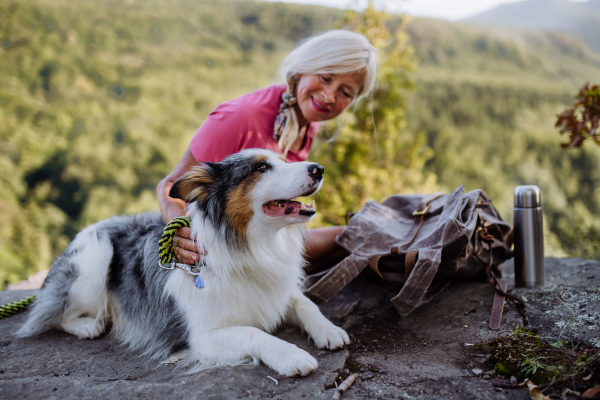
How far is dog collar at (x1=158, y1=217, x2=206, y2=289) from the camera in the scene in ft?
6.29

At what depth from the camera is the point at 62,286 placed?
2373 mm

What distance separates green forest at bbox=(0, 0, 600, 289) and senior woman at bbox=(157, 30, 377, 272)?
172 cm

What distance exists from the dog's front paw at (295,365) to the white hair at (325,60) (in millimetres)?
1500

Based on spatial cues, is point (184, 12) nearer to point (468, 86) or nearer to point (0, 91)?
point (0, 91)

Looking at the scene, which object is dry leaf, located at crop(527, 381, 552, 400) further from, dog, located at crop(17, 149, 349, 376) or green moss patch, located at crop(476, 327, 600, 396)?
dog, located at crop(17, 149, 349, 376)

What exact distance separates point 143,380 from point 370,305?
4.57ft

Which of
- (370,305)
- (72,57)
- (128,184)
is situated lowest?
(370,305)

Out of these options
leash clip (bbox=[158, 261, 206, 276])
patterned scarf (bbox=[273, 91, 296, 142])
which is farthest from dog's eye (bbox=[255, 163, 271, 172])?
patterned scarf (bbox=[273, 91, 296, 142])

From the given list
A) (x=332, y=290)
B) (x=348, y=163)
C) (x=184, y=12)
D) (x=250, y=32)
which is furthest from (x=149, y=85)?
(x=332, y=290)

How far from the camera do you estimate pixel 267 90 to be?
2871 millimetres

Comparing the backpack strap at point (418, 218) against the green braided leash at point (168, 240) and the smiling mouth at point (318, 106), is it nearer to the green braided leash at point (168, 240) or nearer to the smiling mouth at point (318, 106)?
the smiling mouth at point (318, 106)

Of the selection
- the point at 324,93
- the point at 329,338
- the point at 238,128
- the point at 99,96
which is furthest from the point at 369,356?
the point at 99,96

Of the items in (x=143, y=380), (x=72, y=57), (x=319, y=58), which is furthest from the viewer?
(x=72, y=57)

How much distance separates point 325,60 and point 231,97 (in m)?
4.62
